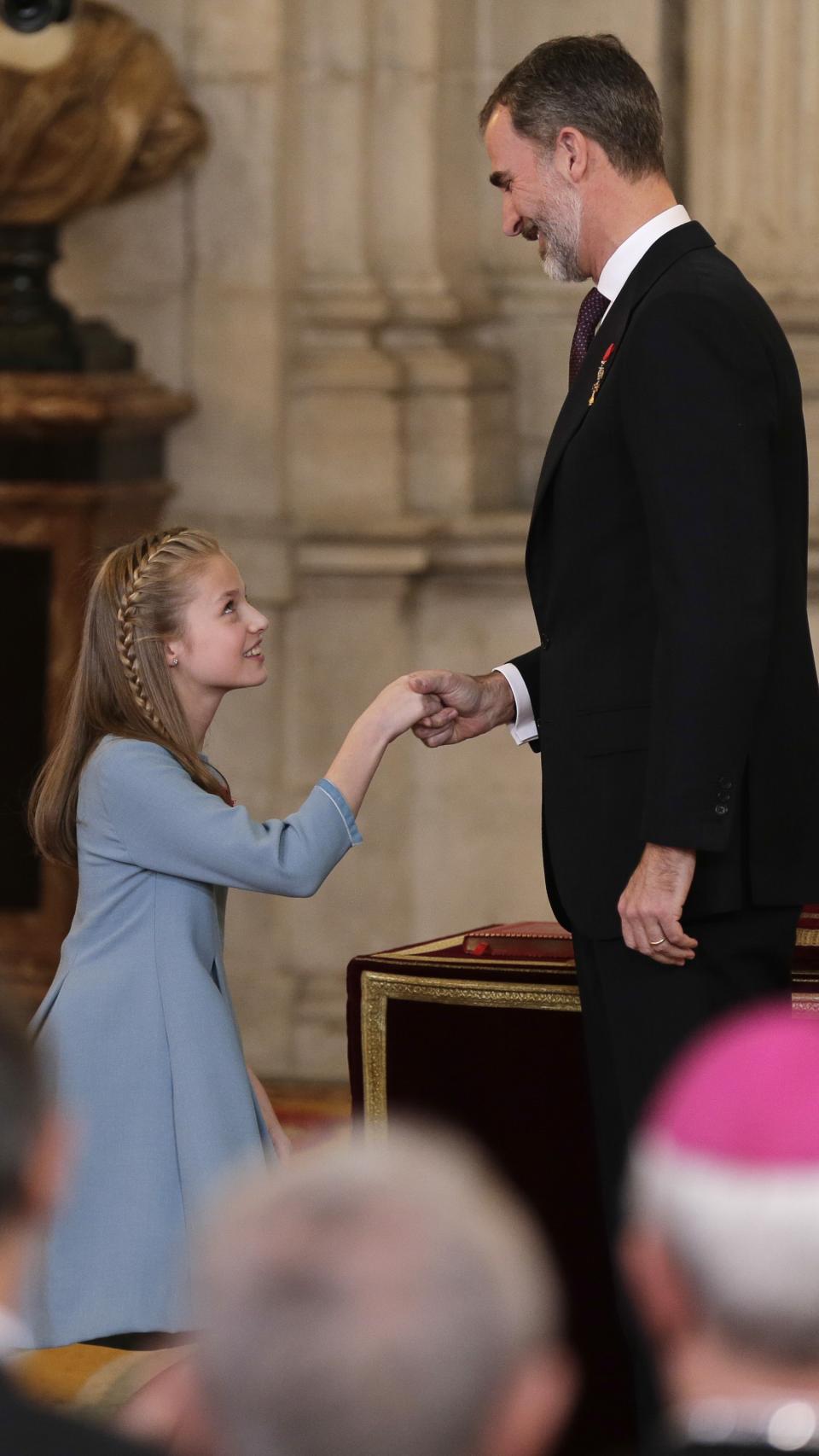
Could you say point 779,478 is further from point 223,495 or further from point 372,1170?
point 223,495

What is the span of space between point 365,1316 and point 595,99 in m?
2.07

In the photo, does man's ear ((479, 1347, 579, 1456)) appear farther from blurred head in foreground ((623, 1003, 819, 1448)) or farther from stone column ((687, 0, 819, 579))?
stone column ((687, 0, 819, 579))

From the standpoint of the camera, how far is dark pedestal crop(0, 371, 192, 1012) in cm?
607

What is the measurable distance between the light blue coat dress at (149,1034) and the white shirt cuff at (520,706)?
378mm

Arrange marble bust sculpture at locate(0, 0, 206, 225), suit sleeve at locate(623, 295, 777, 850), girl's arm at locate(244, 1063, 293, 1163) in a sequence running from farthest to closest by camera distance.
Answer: marble bust sculpture at locate(0, 0, 206, 225) → girl's arm at locate(244, 1063, 293, 1163) → suit sleeve at locate(623, 295, 777, 850)

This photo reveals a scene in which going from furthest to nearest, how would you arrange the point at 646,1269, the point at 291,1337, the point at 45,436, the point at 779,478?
1. the point at 45,436
2. the point at 779,478
3. the point at 646,1269
4. the point at 291,1337

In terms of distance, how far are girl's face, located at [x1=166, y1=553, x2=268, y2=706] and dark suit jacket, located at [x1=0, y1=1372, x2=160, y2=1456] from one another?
201 centimetres

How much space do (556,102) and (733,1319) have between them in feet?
6.65

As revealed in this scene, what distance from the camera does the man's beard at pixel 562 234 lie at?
2.90 metres

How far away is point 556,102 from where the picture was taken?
2.88 m

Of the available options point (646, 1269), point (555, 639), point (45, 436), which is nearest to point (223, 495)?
point (45, 436)

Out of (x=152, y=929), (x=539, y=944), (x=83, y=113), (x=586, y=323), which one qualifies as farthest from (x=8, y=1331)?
(x=83, y=113)

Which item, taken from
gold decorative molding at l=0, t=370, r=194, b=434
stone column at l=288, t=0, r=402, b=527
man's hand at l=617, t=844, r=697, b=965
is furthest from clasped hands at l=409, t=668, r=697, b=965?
stone column at l=288, t=0, r=402, b=527

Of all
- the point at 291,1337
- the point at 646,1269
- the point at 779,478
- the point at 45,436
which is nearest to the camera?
the point at 291,1337
